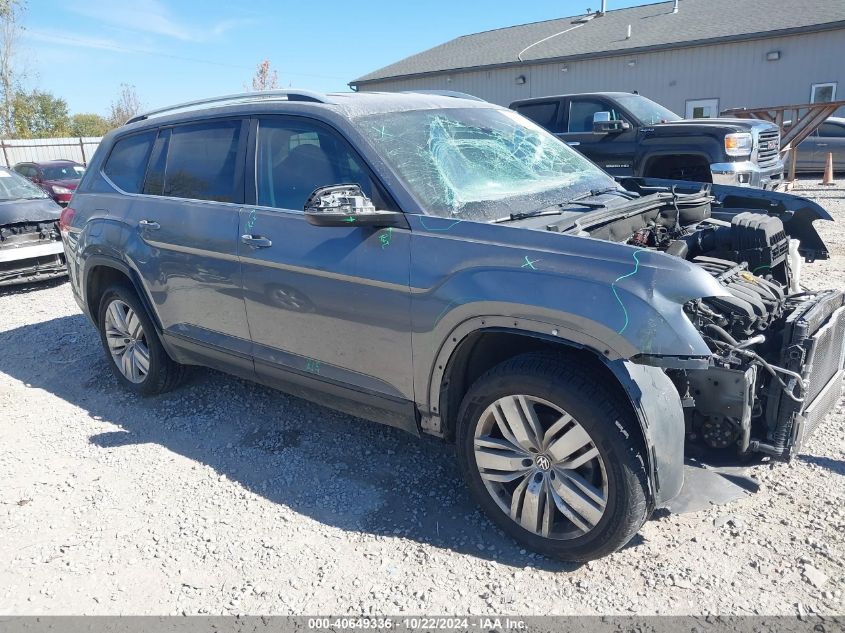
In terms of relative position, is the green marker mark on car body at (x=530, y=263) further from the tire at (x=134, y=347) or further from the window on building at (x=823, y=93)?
the window on building at (x=823, y=93)

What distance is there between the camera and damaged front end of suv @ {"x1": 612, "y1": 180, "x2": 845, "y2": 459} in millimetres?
2611

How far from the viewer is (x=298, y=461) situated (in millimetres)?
3699

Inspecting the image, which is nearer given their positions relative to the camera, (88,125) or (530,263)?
(530,263)

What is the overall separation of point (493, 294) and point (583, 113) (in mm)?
8195

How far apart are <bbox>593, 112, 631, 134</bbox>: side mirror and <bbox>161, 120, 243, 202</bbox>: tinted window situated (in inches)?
241

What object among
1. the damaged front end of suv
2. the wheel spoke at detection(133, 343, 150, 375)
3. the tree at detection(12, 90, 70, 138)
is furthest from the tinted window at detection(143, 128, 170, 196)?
the tree at detection(12, 90, 70, 138)

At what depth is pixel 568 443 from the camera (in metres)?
2.61

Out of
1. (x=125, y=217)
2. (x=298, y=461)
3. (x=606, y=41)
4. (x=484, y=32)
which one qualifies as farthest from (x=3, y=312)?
(x=484, y=32)

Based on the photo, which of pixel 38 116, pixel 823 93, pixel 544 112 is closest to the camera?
pixel 544 112

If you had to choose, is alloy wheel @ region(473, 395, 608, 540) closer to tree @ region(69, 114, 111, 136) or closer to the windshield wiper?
the windshield wiper

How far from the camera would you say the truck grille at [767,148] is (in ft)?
28.0

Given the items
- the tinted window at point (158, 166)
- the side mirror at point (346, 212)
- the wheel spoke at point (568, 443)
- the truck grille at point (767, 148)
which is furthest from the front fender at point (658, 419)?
the truck grille at point (767, 148)

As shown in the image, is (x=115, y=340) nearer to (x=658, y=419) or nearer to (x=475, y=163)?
(x=475, y=163)

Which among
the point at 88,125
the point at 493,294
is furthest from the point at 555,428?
the point at 88,125
